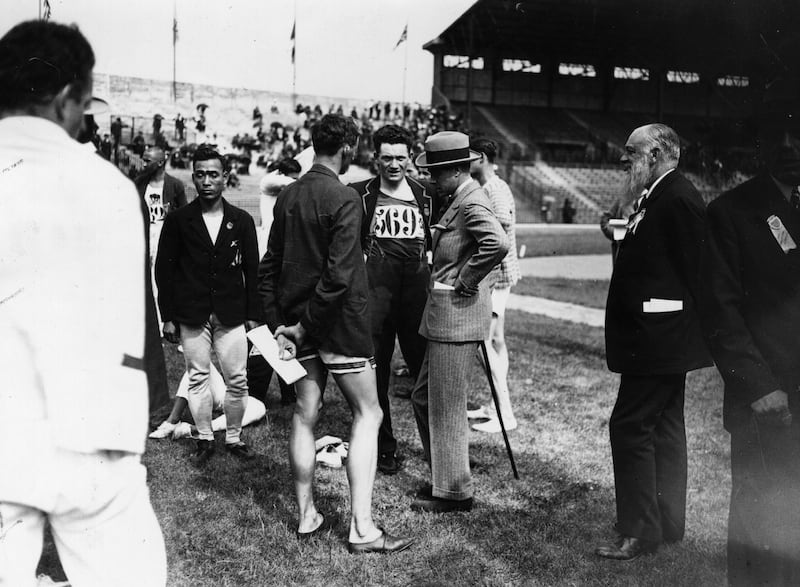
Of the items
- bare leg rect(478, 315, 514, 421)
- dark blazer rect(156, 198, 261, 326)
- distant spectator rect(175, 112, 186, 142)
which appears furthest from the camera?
distant spectator rect(175, 112, 186, 142)

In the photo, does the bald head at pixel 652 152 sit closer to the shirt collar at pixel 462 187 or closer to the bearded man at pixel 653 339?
the bearded man at pixel 653 339

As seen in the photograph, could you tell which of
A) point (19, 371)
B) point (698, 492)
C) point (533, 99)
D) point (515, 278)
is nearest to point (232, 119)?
point (515, 278)

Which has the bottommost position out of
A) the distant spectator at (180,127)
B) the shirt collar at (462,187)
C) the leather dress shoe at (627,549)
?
the leather dress shoe at (627,549)

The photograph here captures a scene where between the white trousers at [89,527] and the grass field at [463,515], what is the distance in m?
1.55

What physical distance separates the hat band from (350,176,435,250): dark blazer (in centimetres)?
80

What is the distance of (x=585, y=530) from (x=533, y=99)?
141 feet

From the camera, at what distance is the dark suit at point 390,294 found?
14.7 ft

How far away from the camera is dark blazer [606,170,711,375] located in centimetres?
321

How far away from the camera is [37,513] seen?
1.57m

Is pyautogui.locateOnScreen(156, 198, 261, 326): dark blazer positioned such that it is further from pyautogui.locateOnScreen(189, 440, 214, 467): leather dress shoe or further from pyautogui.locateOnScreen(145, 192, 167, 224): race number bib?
pyautogui.locateOnScreen(145, 192, 167, 224): race number bib

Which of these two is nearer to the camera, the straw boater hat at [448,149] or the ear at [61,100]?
the ear at [61,100]

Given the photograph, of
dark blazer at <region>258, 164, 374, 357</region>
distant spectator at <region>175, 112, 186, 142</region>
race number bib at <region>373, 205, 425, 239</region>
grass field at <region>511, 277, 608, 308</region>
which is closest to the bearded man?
dark blazer at <region>258, 164, 374, 357</region>

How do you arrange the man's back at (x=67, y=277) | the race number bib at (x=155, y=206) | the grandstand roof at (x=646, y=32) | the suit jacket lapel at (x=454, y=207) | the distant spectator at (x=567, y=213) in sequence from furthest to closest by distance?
1. the distant spectator at (x=567, y=213)
2. the race number bib at (x=155, y=206)
3. the grandstand roof at (x=646, y=32)
4. the suit jacket lapel at (x=454, y=207)
5. the man's back at (x=67, y=277)

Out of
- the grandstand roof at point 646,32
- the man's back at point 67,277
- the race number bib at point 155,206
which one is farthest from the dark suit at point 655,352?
the race number bib at point 155,206
